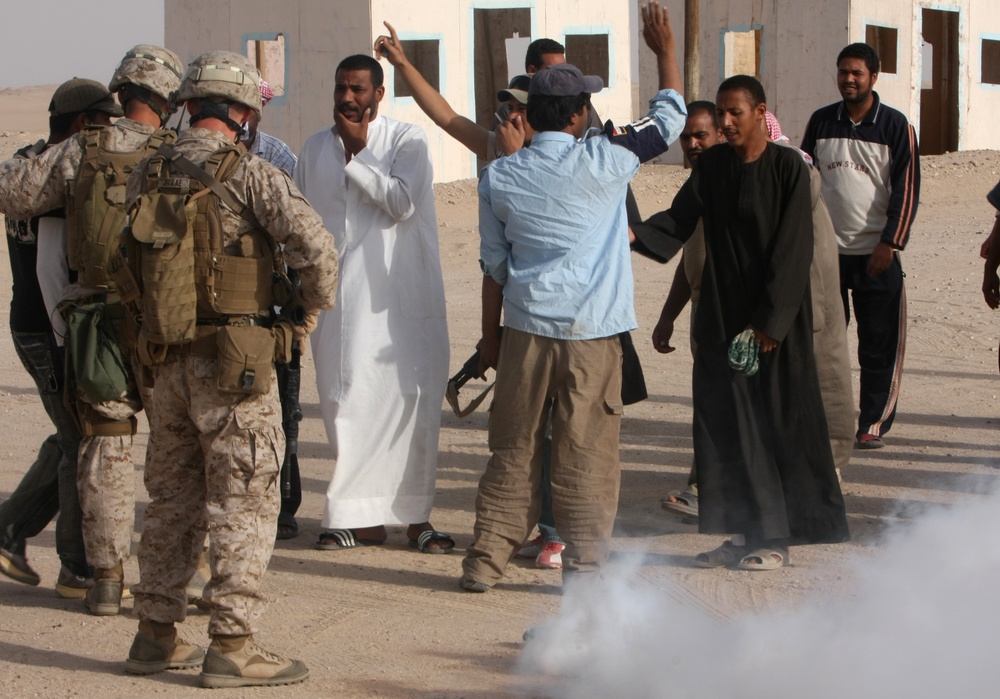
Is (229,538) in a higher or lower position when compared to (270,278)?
lower

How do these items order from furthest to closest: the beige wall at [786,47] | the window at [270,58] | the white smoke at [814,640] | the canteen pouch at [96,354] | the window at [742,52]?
the window at [742,52] → the beige wall at [786,47] → the window at [270,58] → the canteen pouch at [96,354] → the white smoke at [814,640]

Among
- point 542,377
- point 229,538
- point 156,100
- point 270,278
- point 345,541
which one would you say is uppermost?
point 156,100

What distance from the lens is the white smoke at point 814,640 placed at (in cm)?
331

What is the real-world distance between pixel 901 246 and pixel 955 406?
185 centimetres

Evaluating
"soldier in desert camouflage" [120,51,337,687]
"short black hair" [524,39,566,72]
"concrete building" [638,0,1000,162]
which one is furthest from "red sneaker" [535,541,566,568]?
"concrete building" [638,0,1000,162]

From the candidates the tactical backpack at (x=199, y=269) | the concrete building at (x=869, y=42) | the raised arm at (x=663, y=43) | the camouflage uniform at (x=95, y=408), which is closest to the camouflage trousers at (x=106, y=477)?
the camouflage uniform at (x=95, y=408)

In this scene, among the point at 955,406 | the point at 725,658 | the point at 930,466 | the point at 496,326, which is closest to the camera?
the point at 725,658

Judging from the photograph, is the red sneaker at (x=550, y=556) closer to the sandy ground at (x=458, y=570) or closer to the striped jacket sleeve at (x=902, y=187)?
the sandy ground at (x=458, y=570)

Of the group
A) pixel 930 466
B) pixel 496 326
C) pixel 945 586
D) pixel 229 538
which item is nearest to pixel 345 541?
pixel 496 326

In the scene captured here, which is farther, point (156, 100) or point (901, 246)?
point (901, 246)

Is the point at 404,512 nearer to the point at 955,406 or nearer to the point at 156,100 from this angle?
the point at 156,100

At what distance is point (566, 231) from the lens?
4457 millimetres

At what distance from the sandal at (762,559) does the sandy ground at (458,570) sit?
0.05 metres

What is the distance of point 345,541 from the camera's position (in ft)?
18.1
